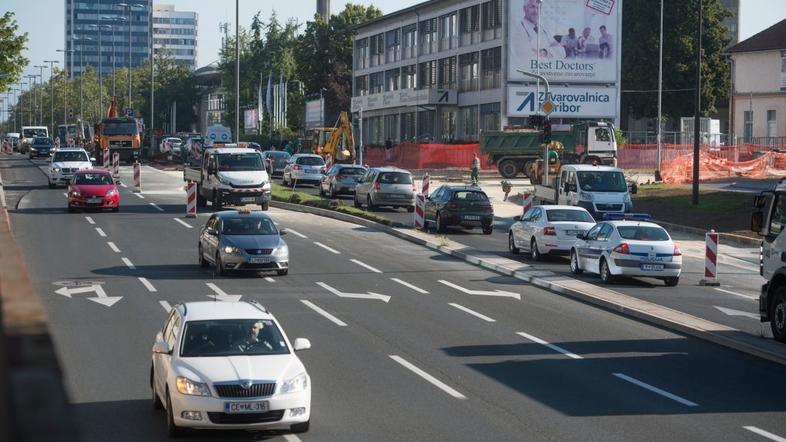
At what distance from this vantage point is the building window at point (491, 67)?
8394 centimetres

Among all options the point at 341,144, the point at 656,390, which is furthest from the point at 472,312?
the point at 341,144

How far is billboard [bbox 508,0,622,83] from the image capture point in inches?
3211

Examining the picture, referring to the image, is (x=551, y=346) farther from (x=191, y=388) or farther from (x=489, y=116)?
(x=489, y=116)

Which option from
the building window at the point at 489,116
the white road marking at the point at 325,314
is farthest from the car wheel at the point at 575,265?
the building window at the point at 489,116

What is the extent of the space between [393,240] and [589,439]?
2515cm

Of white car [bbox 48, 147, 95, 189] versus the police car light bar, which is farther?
white car [bbox 48, 147, 95, 189]

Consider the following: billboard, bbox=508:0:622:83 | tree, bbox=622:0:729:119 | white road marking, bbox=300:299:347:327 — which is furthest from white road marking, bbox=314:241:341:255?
tree, bbox=622:0:729:119

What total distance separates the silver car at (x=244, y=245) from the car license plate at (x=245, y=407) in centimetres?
1501

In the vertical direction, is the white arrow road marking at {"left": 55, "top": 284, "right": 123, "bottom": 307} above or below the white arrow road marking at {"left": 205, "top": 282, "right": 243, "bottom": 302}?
below

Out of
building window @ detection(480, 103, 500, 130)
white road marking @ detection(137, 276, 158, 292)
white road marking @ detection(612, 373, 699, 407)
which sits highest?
building window @ detection(480, 103, 500, 130)

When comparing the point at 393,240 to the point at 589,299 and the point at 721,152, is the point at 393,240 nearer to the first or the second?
the point at 589,299

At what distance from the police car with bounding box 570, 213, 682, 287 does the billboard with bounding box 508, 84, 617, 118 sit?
54.6 m

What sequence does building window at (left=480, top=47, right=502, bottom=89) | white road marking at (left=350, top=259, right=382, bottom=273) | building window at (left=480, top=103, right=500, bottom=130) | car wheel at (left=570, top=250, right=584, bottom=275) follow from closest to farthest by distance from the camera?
1. car wheel at (left=570, top=250, right=584, bottom=275)
2. white road marking at (left=350, top=259, right=382, bottom=273)
3. building window at (left=480, top=47, right=502, bottom=89)
4. building window at (left=480, top=103, right=500, bottom=130)

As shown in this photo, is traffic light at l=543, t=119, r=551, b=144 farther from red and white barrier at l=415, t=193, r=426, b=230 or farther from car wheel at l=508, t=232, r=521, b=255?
A: car wheel at l=508, t=232, r=521, b=255
